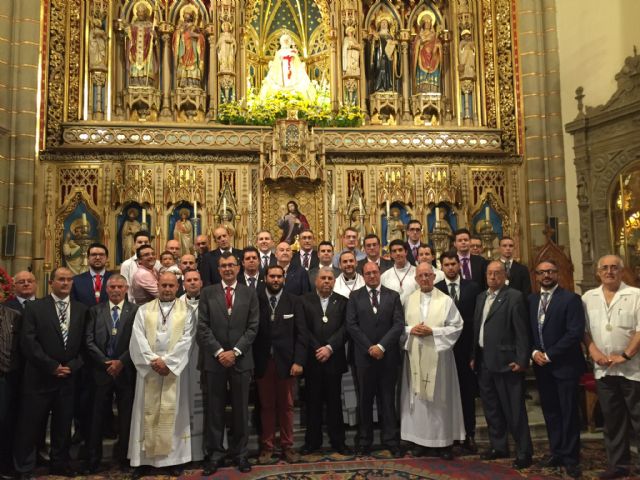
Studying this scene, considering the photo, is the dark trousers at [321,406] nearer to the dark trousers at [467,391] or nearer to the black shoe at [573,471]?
the dark trousers at [467,391]

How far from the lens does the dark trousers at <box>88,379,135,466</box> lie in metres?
5.01

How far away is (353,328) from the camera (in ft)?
17.6

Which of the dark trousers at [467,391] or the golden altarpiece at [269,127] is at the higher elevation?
the golden altarpiece at [269,127]

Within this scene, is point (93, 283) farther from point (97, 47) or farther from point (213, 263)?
point (97, 47)

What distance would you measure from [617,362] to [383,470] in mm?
2014

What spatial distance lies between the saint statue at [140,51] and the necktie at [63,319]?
7044mm

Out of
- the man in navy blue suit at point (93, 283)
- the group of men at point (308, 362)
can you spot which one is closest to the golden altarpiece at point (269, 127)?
the man in navy blue suit at point (93, 283)

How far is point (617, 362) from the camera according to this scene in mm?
4680

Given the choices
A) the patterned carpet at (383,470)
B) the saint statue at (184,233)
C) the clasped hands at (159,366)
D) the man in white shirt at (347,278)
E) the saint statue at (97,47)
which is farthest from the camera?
the saint statue at (97,47)

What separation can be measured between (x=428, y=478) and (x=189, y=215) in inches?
281

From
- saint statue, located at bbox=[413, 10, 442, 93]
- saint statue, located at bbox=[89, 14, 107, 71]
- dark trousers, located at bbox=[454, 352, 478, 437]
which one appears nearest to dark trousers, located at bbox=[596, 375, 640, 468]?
dark trousers, located at bbox=[454, 352, 478, 437]

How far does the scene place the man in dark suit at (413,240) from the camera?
6.74m

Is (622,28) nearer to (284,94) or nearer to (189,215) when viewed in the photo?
(284,94)

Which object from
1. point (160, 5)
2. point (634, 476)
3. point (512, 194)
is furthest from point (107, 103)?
point (634, 476)
